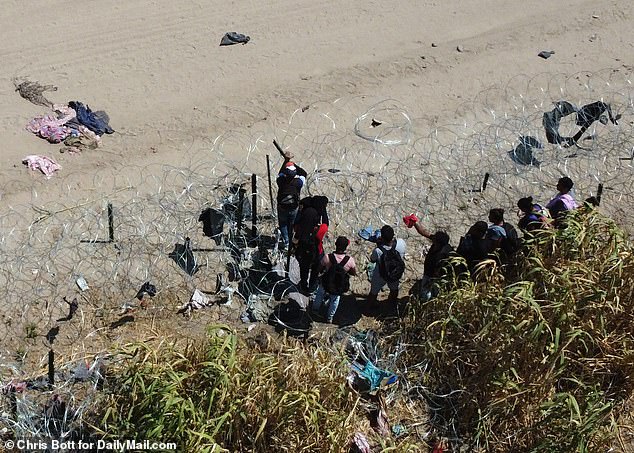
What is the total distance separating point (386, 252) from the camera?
26.5 feet

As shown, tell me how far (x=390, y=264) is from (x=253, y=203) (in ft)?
5.63

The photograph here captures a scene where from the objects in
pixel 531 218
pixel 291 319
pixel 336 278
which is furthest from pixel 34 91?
pixel 531 218

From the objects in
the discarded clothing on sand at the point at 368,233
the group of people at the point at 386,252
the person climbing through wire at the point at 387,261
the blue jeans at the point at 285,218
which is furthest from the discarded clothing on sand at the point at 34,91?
the person climbing through wire at the point at 387,261

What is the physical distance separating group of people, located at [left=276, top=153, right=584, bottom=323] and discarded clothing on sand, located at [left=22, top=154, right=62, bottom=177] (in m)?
3.29

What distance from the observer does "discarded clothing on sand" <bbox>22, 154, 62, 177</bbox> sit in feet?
33.1

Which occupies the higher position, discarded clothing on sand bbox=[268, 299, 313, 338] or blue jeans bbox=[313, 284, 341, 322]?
blue jeans bbox=[313, 284, 341, 322]

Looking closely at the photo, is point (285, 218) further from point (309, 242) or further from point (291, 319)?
point (291, 319)

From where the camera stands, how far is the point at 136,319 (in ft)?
27.1

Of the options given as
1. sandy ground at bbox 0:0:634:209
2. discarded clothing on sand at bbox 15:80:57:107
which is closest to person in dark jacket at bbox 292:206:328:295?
sandy ground at bbox 0:0:634:209

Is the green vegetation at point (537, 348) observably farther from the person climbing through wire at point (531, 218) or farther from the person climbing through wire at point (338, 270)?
the person climbing through wire at point (338, 270)

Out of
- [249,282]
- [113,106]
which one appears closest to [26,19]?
[113,106]

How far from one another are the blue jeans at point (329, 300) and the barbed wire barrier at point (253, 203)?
0.45 metres

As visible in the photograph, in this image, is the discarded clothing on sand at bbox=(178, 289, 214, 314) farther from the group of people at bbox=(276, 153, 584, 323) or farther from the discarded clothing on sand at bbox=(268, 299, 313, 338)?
the group of people at bbox=(276, 153, 584, 323)

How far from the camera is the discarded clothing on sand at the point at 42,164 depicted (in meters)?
10.1
